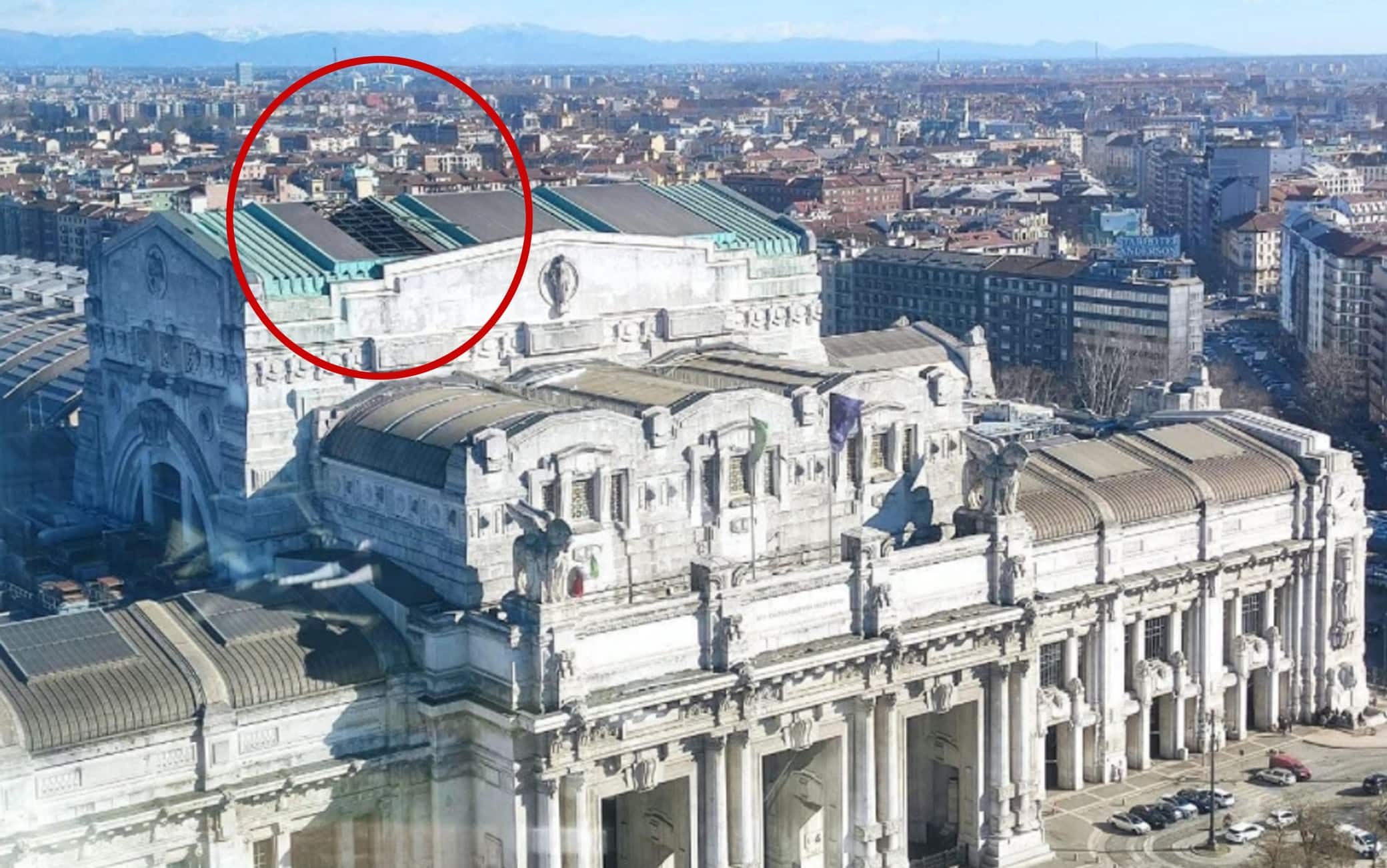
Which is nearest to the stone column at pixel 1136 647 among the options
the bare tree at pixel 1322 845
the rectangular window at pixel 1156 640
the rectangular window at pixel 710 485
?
the rectangular window at pixel 1156 640

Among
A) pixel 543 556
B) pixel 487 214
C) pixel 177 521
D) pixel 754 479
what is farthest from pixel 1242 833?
pixel 177 521

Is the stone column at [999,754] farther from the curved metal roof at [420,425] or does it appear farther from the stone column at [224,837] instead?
the stone column at [224,837]

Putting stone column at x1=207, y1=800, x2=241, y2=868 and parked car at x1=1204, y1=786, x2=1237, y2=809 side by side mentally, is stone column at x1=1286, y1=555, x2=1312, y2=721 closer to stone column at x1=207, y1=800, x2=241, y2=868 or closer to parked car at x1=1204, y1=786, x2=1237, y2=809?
parked car at x1=1204, y1=786, x2=1237, y2=809

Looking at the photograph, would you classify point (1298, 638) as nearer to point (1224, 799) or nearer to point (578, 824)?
point (1224, 799)

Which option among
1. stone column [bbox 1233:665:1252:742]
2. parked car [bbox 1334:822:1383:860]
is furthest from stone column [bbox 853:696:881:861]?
stone column [bbox 1233:665:1252:742]

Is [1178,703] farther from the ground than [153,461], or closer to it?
closer to it

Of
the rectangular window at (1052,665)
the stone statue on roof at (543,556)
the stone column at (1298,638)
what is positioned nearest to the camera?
the stone statue on roof at (543,556)

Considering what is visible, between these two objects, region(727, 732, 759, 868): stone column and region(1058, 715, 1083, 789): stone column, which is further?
region(1058, 715, 1083, 789): stone column
